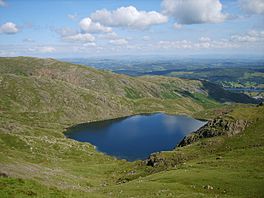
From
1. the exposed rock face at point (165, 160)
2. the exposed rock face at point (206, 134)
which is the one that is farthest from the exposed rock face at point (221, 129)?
the exposed rock face at point (165, 160)

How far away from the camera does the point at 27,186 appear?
3269cm

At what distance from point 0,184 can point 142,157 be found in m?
148

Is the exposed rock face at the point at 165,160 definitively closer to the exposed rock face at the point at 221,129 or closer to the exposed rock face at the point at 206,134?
the exposed rock face at the point at 206,134

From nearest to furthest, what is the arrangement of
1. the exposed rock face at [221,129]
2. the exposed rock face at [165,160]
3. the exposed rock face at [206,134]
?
the exposed rock face at [165,160]
the exposed rock face at [206,134]
the exposed rock face at [221,129]

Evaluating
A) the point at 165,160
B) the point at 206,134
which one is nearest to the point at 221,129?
the point at 206,134

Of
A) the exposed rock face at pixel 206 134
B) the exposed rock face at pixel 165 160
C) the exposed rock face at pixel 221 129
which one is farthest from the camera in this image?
the exposed rock face at pixel 221 129

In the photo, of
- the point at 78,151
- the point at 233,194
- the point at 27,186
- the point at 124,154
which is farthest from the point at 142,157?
the point at 27,186

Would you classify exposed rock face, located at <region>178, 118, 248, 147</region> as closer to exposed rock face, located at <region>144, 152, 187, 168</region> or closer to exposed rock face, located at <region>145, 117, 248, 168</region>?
exposed rock face, located at <region>145, 117, 248, 168</region>

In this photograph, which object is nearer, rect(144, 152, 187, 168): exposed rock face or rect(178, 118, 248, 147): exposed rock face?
rect(144, 152, 187, 168): exposed rock face

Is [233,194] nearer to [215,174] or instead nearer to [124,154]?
[215,174]

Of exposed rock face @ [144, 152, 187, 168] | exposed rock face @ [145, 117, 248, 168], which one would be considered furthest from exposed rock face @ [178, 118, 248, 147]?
exposed rock face @ [144, 152, 187, 168]

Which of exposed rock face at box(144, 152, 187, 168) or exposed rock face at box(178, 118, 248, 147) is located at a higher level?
exposed rock face at box(178, 118, 248, 147)

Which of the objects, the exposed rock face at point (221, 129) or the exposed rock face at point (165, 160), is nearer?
the exposed rock face at point (165, 160)

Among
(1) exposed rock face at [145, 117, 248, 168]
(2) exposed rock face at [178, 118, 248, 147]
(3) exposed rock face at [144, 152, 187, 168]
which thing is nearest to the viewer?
(3) exposed rock face at [144, 152, 187, 168]
